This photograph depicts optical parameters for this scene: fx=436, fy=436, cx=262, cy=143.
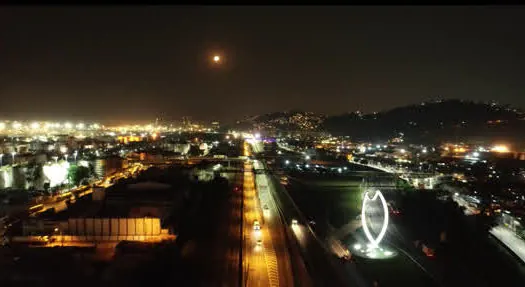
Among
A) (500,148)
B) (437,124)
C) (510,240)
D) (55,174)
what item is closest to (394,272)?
(510,240)

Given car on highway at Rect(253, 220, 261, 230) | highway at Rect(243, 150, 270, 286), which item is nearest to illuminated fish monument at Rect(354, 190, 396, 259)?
highway at Rect(243, 150, 270, 286)

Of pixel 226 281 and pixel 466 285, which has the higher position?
pixel 226 281

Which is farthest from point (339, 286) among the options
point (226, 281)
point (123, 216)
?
point (123, 216)

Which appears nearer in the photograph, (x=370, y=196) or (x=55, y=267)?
(x=55, y=267)

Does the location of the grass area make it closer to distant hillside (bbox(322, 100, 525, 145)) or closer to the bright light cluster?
the bright light cluster

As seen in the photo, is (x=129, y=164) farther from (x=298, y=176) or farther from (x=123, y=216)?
(x=123, y=216)

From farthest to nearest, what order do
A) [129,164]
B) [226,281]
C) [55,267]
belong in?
1. [129,164]
2. [226,281]
3. [55,267]

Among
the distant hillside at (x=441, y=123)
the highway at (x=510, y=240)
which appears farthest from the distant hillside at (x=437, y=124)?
the highway at (x=510, y=240)

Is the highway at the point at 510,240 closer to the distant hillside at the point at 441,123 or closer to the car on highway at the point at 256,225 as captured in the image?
the car on highway at the point at 256,225
